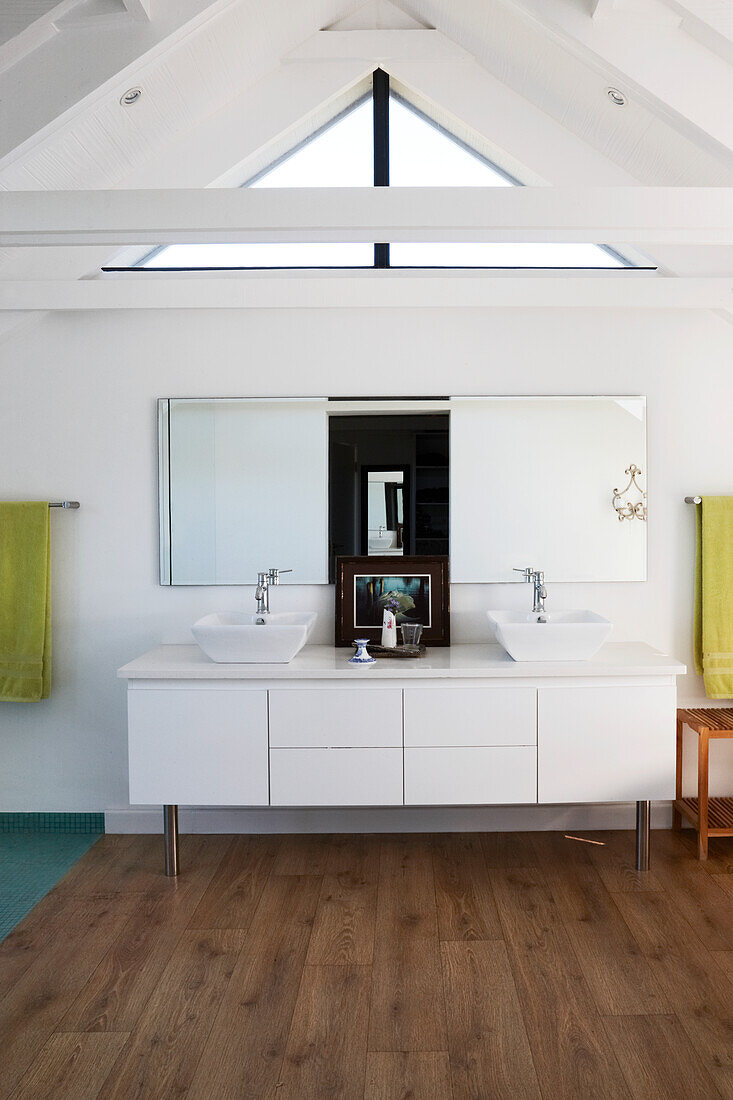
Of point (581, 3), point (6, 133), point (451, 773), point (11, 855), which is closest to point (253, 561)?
point (451, 773)

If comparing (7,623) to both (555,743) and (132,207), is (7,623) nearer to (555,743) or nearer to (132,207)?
(132,207)

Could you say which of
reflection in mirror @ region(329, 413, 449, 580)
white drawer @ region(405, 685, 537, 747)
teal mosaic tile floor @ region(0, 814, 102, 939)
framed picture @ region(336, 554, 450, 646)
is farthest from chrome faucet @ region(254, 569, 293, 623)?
teal mosaic tile floor @ region(0, 814, 102, 939)

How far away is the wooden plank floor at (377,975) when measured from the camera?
7.34ft

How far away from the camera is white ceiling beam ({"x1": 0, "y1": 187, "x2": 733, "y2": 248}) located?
102 inches

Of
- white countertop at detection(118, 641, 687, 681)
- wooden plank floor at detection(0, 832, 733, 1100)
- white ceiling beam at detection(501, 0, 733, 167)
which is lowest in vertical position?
wooden plank floor at detection(0, 832, 733, 1100)


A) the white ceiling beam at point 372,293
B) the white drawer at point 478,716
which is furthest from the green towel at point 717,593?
the white drawer at point 478,716

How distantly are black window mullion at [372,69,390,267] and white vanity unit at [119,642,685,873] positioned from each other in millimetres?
2149

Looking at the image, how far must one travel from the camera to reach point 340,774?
3424mm

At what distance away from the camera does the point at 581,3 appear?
2.75 m

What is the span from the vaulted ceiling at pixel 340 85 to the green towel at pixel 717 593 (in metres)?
1.03

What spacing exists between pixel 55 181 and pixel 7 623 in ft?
6.06

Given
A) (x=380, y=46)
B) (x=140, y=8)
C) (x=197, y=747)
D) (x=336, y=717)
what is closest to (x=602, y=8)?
(x=380, y=46)

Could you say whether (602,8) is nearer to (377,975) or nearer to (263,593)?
(263,593)

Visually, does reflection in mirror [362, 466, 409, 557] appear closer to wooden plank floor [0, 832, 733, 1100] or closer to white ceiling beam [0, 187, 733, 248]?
wooden plank floor [0, 832, 733, 1100]
